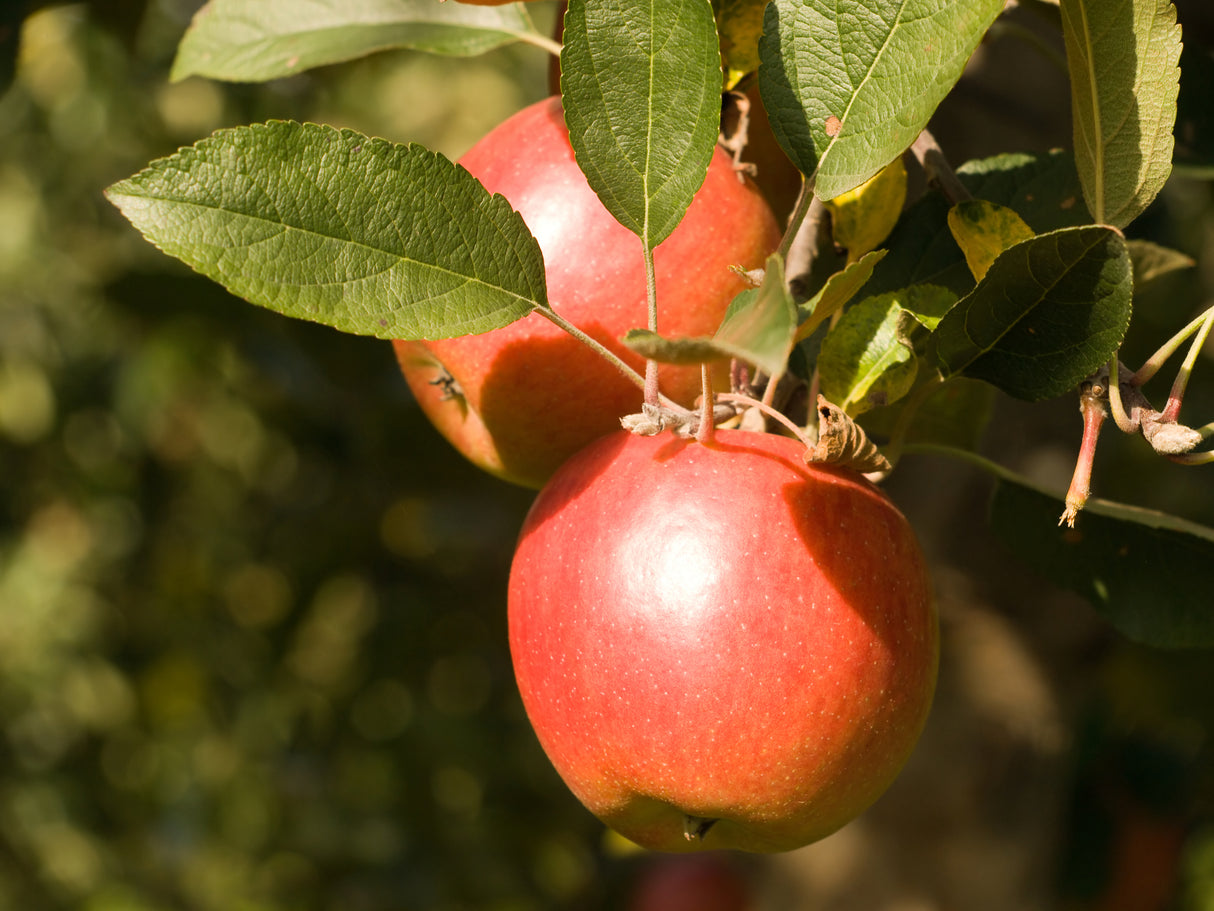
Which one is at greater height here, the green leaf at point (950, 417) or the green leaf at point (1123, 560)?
the green leaf at point (950, 417)

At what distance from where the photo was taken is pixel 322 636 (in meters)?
2.99

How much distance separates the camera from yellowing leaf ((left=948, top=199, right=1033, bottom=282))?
1.77 feet

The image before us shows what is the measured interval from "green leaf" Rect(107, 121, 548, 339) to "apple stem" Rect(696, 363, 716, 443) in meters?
0.11

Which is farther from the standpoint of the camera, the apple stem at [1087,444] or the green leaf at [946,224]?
the green leaf at [946,224]

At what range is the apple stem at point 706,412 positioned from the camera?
52 centimetres

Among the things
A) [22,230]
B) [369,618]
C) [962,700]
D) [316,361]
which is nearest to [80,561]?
[369,618]

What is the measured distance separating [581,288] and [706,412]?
0.38ft

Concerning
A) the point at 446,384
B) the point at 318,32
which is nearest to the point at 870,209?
the point at 446,384

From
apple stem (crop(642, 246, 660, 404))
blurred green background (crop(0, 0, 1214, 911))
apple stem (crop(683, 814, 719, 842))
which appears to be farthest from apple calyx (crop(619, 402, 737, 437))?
blurred green background (crop(0, 0, 1214, 911))

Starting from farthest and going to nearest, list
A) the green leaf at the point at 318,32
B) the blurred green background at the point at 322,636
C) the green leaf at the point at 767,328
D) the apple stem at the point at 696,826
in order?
1. the blurred green background at the point at 322,636
2. the green leaf at the point at 318,32
3. the apple stem at the point at 696,826
4. the green leaf at the point at 767,328

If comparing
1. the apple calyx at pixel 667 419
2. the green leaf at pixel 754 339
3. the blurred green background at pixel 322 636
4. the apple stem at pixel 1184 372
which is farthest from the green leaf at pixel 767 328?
the blurred green background at pixel 322 636

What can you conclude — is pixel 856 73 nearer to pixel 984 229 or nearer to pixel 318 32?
pixel 984 229

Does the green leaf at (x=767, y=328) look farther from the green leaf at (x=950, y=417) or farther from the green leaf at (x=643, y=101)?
the green leaf at (x=950, y=417)

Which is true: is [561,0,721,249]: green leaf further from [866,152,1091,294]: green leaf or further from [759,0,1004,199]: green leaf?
[866,152,1091,294]: green leaf
